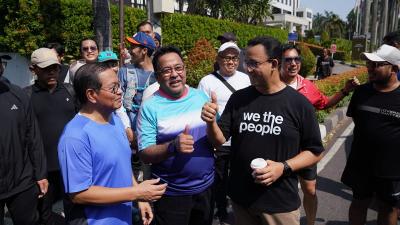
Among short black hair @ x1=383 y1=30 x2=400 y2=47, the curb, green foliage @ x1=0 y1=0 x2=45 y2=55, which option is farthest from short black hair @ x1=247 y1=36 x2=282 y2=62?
green foliage @ x1=0 y1=0 x2=45 y2=55

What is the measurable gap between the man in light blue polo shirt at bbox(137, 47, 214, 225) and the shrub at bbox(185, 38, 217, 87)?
769cm

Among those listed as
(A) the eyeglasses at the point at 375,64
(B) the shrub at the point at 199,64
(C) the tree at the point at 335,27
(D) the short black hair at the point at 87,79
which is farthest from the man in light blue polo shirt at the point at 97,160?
(C) the tree at the point at 335,27

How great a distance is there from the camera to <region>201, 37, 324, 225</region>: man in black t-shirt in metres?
2.32

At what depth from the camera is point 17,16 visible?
387 inches

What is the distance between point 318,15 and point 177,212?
123 meters

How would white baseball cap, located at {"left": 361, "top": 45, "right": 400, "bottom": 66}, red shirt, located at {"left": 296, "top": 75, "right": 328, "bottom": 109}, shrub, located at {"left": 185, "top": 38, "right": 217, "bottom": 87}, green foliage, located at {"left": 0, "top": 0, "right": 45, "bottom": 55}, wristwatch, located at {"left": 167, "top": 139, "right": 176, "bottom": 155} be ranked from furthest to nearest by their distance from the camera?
shrub, located at {"left": 185, "top": 38, "right": 217, "bottom": 87} < green foliage, located at {"left": 0, "top": 0, "right": 45, "bottom": 55} < red shirt, located at {"left": 296, "top": 75, "right": 328, "bottom": 109} < white baseball cap, located at {"left": 361, "top": 45, "right": 400, "bottom": 66} < wristwatch, located at {"left": 167, "top": 139, "right": 176, "bottom": 155}

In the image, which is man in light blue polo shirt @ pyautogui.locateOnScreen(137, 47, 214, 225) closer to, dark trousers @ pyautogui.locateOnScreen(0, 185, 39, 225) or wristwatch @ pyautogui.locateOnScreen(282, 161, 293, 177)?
wristwatch @ pyautogui.locateOnScreen(282, 161, 293, 177)

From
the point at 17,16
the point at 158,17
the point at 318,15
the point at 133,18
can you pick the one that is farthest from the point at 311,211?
the point at 318,15

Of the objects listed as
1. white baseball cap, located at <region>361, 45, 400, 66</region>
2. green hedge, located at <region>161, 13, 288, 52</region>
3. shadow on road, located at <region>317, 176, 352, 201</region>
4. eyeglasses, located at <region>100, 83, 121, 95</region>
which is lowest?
shadow on road, located at <region>317, 176, 352, 201</region>

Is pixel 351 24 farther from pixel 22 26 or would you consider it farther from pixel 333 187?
pixel 333 187

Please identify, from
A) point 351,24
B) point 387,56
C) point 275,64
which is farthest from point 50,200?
point 351,24

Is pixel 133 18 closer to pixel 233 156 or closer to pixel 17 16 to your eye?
pixel 17 16

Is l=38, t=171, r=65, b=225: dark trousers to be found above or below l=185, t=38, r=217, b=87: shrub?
below

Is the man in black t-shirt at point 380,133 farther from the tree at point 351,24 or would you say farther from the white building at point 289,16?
the tree at point 351,24
